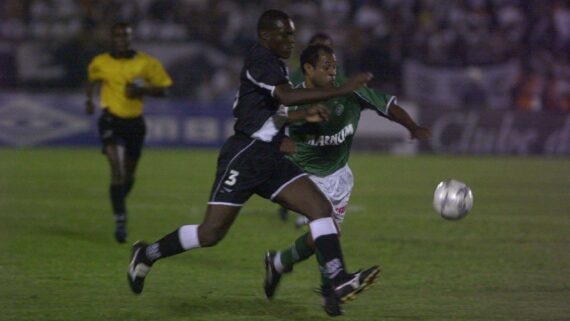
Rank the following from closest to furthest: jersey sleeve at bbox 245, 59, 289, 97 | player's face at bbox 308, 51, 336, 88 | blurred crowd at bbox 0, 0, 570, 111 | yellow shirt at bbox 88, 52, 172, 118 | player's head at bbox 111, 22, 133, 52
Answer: jersey sleeve at bbox 245, 59, 289, 97
player's face at bbox 308, 51, 336, 88
player's head at bbox 111, 22, 133, 52
yellow shirt at bbox 88, 52, 172, 118
blurred crowd at bbox 0, 0, 570, 111

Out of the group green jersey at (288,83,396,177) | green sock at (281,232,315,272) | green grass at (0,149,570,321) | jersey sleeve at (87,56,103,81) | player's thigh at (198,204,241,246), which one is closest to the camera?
player's thigh at (198,204,241,246)

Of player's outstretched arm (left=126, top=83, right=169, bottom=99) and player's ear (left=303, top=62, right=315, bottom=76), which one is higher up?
player's ear (left=303, top=62, right=315, bottom=76)

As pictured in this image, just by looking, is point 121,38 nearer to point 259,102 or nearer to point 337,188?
point 337,188

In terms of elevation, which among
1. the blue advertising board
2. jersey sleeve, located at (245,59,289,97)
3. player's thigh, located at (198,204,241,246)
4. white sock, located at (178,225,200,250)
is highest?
jersey sleeve, located at (245,59,289,97)

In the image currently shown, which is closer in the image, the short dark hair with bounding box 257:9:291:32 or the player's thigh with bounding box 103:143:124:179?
the short dark hair with bounding box 257:9:291:32

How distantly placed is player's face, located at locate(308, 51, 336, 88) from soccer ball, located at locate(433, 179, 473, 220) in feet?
4.94

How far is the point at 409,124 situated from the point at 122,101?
4801 mm

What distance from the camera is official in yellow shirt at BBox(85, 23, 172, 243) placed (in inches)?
446

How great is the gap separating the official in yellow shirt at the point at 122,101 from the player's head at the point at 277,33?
14.8 ft

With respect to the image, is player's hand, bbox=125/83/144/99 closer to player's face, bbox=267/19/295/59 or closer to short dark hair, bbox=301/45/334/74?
short dark hair, bbox=301/45/334/74

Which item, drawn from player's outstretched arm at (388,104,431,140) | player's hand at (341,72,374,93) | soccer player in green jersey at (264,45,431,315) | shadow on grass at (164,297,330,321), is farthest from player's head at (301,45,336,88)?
shadow on grass at (164,297,330,321)

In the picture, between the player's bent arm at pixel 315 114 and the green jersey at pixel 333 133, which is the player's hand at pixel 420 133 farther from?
the player's bent arm at pixel 315 114

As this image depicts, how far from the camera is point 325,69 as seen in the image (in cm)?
736

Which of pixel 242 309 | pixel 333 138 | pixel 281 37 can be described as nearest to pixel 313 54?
pixel 281 37
